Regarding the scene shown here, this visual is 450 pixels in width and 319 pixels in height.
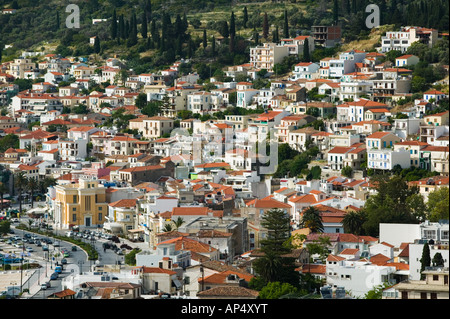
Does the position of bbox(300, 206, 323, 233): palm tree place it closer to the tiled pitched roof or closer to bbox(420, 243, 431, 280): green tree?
bbox(420, 243, 431, 280): green tree

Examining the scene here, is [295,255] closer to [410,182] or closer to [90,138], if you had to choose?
[410,182]

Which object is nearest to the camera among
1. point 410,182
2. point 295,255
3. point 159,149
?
point 295,255

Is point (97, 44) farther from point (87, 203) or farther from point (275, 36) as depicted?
point (87, 203)

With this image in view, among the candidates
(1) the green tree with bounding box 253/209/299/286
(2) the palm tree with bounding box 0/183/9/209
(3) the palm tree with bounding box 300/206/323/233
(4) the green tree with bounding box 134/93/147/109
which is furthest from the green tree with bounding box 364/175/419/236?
(4) the green tree with bounding box 134/93/147/109

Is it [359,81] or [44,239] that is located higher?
[359,81]

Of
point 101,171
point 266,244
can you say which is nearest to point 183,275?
point 266,244

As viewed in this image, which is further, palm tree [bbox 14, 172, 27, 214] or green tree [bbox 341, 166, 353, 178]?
palm tree [bbox 14, 172, 27, 214]
